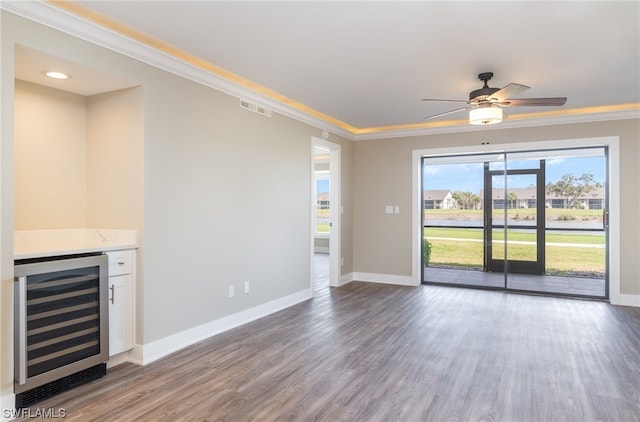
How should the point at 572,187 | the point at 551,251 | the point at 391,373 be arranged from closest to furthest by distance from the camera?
the point at 391,373
the point at 572,187
the point at 551,251

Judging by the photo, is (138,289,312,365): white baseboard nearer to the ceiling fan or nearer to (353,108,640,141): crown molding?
the ceiling fan

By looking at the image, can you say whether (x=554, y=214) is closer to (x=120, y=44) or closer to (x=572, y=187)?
(x=572, y=187)

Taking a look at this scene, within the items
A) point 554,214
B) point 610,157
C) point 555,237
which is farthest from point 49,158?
point 555,237

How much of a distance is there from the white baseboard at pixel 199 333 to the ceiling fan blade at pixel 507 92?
3.38m

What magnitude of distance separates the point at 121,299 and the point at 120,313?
0.11 metres

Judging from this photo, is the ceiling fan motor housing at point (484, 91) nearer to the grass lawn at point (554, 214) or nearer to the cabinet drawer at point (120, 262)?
the grass lawn at point (554, 214)

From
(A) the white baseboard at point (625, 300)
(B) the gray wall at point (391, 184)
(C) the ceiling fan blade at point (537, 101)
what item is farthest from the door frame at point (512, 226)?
(C) the ceiling fan blade at point (537, 101)

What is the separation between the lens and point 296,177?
5.30 meters

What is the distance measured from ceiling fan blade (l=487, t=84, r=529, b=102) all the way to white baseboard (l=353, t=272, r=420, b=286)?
364 centimetres

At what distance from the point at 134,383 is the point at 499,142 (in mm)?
5712

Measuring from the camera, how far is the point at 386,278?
6758 mm

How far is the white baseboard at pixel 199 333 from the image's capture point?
10.7 ft

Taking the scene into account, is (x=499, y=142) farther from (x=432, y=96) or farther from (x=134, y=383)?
(x=134, y=383)

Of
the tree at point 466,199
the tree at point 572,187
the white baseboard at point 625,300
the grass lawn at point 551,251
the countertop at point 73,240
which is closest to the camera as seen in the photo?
the countertop at point 73,240
